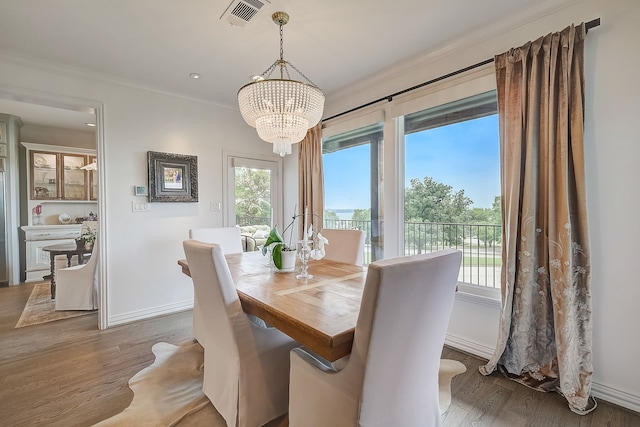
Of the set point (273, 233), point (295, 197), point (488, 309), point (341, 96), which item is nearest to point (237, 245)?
point (273, 233)

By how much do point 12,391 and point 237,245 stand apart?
1.84 m

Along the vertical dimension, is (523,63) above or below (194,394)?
above

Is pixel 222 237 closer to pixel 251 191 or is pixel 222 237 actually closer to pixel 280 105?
pixel 251 191

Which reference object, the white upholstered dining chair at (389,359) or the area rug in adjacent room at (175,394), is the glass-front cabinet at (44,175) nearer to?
the area rug in adjacent room at (175,394)

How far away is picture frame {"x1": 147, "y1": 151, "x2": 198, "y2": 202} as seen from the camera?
128 inches

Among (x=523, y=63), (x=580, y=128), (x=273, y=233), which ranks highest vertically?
A: (x=523, y=63)

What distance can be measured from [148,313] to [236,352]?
2325 millimetres

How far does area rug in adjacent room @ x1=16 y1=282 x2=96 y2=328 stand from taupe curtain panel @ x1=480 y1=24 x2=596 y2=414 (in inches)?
165

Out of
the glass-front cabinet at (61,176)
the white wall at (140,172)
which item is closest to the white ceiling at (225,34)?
the white wall at (140,172)

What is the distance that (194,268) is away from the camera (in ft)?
5.02

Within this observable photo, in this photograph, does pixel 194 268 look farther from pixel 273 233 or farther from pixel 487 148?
pixel 487 148

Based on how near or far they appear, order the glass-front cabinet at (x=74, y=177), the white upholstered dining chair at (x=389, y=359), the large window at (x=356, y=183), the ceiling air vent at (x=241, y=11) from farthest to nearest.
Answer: the glass-front cabinet at (x=74, y=177), the large window at (x=356, y=183), the ceiling air vent at (x=241, y=11), the white upholstered dining chair at (x=389, y=359)

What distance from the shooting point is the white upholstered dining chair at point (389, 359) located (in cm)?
97

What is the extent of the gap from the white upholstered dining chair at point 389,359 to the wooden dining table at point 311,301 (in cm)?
10
